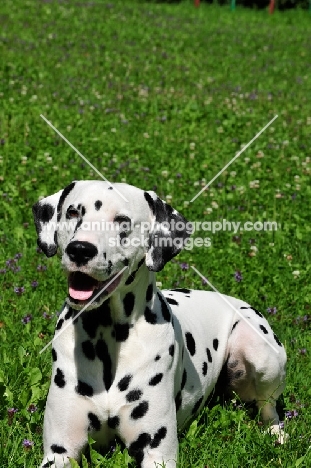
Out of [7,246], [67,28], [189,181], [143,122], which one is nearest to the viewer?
[7,246]

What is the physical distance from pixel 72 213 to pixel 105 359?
0.88 meters

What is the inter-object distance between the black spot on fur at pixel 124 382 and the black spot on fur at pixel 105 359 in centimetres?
7

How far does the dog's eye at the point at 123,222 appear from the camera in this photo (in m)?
4.12

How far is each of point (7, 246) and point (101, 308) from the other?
352 cm

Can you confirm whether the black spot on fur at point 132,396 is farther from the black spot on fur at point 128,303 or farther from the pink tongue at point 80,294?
the pink tongue at point 80,294

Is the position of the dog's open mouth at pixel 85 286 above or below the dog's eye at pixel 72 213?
below

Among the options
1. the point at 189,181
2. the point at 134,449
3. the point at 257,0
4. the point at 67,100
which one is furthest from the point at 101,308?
the point at 257,0

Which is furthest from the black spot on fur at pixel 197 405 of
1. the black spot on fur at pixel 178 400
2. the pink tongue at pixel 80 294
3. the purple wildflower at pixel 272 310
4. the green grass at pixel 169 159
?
the purple wildflower at pixel 272 310

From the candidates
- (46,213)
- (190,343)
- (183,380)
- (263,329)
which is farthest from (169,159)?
(46,213)

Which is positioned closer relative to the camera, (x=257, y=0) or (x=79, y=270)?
(x=79, y=270)

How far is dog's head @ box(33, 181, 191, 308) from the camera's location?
12.9 ft

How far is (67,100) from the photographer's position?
520 inches

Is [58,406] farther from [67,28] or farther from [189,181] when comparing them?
[67,28]

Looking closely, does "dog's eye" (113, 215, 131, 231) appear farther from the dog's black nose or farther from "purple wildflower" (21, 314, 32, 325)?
"purple wildflower" (21, 314, 32, 325)
